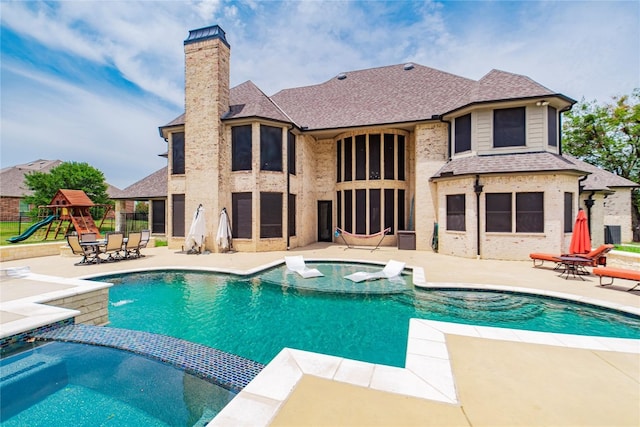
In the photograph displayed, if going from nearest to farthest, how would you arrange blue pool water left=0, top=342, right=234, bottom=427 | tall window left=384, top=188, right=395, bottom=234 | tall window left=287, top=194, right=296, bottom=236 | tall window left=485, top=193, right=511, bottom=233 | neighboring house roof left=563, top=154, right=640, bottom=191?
blue pool water left=0, top=342, right=234, bottom=427 < tall window left=485, top=193, right=511, bottom=233 < tall window left=287, top=194, right=296, bottom=236 < neighboring house roof left=563, top=154, right=640, bottom=191 < tall window left=384, top=188, right=395, bottom=234

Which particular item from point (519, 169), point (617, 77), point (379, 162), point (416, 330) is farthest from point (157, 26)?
point (617, 77)

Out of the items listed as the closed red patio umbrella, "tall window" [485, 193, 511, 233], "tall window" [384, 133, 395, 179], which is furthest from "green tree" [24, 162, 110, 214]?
the closed red patio umbrella

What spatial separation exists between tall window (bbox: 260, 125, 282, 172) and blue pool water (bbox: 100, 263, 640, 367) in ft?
24.5

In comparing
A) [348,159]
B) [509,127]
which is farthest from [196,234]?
[509,127]

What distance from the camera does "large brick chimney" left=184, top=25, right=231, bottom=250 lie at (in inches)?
546

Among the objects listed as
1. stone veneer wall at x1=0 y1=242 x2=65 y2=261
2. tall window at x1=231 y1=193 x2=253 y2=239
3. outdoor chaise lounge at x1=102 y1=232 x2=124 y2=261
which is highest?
tall window at x1=231 y1=193 x2=253 y2=239

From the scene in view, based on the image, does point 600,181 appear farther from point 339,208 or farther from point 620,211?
point 339,208

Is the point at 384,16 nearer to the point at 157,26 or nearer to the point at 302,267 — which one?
the point at 157,26

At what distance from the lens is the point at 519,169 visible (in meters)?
11.2

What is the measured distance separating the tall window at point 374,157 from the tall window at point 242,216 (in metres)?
7.18

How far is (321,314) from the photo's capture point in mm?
6117

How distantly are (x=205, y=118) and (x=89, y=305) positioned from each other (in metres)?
10.6

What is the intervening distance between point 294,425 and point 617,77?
3100cm

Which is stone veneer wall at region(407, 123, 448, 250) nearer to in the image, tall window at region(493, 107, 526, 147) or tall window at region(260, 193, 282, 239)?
tall window at region(493, 107, 526, 147)
